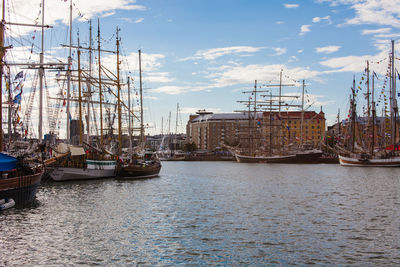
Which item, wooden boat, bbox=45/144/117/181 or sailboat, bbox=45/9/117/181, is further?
wooden boat, bbox=45/144/117/181

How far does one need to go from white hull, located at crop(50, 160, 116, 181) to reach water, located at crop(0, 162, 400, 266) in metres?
14.9

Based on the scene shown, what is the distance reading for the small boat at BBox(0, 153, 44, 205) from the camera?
32562mm

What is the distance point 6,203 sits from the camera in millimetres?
32156

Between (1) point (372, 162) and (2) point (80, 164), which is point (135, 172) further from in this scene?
(1) point (372, 162)

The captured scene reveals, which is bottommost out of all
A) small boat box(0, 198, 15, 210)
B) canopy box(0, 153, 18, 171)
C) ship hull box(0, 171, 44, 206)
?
small boat box(0, 198, 15, 210)

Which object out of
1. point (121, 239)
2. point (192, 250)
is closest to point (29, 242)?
point (121, 239)

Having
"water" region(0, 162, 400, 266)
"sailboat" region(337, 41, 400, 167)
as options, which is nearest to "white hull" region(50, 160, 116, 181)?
"water" region(0, 162, 400, 266)

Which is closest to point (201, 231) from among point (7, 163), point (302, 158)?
point (7, 163)

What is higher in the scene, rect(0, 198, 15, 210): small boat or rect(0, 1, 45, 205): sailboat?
rect(0, 1, 45, 205): sailboat

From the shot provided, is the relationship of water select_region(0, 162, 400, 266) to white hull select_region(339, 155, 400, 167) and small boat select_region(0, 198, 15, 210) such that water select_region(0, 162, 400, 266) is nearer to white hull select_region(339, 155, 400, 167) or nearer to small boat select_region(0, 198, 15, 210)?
small boat select_region(0, 198, 15, 210)

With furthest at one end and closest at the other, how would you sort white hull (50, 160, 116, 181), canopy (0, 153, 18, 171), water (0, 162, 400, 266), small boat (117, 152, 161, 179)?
small boat (117, 152, 161, 179)
white hull (50, 160, 116, 181)
canopy (0, 153, 18, 171)
water (0, 162, 400, 266)

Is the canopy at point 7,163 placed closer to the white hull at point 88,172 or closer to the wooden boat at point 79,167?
the wooden boat at point 79,167

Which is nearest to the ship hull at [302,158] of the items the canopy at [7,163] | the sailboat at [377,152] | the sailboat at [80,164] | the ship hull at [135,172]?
the sailboat at [377,152]

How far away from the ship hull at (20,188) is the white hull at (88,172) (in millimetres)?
21324
